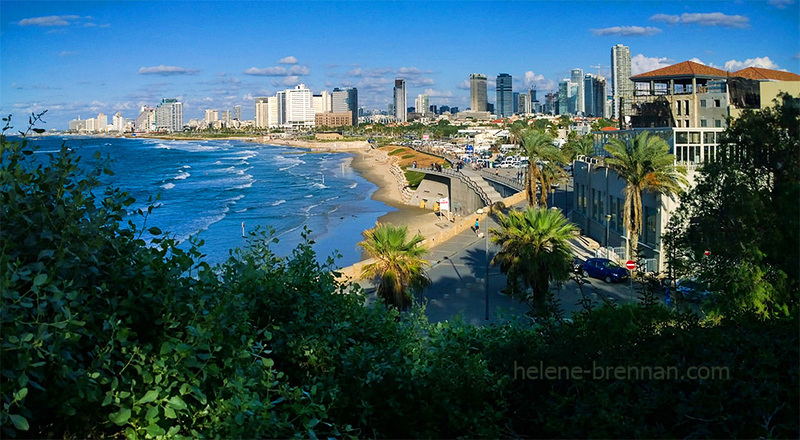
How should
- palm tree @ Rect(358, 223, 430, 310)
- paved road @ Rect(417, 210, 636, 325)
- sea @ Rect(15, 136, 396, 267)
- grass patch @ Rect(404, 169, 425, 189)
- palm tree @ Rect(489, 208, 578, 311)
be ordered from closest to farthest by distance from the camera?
palm tree @ Rect(358, 223, 430, 310) → palm tree @ Rect(489, 208, 578, 311) → paved road @ Rect(417, 210, 636, 325) → sea @ Rect(15, 136, 396, 267) → grass patch @ Rect(404, 169, 425, 189)

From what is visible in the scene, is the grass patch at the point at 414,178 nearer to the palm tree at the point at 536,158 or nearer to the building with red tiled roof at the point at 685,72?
the palm tree at the point at 536,158

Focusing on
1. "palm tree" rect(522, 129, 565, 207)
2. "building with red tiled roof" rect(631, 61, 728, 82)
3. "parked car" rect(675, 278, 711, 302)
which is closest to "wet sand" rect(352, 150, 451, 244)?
"palm tree" rect(522, 129, 565, 207)

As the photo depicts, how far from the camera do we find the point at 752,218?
40.9 feet

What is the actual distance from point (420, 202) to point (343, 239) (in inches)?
829

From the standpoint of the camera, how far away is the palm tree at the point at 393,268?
745 inches

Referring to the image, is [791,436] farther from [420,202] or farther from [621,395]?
[420,202]

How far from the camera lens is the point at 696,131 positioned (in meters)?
28.2

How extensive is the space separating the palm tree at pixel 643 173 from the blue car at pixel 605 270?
0.75 meters

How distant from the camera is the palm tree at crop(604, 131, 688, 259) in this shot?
1033 inches

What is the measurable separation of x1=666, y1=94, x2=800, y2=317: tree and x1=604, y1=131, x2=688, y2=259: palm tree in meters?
11.8

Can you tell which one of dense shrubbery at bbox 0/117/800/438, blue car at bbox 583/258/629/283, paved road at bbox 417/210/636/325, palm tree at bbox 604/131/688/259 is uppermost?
palm tree at bbox 604/131/688/259

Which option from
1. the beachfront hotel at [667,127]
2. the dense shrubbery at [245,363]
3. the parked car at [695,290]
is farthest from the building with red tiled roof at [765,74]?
the dense shrubbery at [245,363]

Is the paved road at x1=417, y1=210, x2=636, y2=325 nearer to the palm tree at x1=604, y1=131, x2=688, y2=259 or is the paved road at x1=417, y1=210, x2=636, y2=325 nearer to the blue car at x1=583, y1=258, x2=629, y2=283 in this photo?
the blue car at x1=583, y1=258, x2=629, y2=283

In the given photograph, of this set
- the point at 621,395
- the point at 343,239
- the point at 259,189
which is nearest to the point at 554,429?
the point at 621,395
